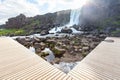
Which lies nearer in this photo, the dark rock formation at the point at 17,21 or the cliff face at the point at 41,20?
the cliff face at the point at 41,20

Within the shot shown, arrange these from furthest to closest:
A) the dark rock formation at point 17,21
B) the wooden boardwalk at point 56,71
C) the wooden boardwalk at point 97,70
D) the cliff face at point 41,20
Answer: the dark rock formation at point 17,21 → the cliff face at point 41,20 → the wooden boardwalk at point 97,70 → the wooden boardwalk at point 56,71

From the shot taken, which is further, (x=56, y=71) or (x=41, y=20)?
(x=41, y=20)

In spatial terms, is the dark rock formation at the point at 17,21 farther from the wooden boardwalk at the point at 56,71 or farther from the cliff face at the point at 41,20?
the wooden boardwalk at the point at 56,71

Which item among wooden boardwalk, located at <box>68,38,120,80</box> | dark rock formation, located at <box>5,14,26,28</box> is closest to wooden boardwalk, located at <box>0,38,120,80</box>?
wooden boardwalk, located at <box>68,38,120,80</box>

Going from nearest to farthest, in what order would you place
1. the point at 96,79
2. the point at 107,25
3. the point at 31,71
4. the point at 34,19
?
the point at 96,79 < the point at 31,71 < the point at 107,25 < the point at 34,19

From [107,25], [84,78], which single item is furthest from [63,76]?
[107,25]

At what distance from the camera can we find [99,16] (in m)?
60.4

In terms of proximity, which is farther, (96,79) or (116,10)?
(116,10)

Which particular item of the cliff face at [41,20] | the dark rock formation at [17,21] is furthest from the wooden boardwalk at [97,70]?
the dark rock formation at [17,21]

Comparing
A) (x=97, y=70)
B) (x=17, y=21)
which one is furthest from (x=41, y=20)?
(x=97, y=70)

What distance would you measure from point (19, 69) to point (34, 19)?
78652 millimetres

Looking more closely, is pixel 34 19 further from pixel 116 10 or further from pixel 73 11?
pixel 116 10

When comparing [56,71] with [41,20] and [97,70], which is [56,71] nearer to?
[97,70]

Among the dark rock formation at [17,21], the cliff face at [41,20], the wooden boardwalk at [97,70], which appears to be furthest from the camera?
the dark rock formation at [17,21]
